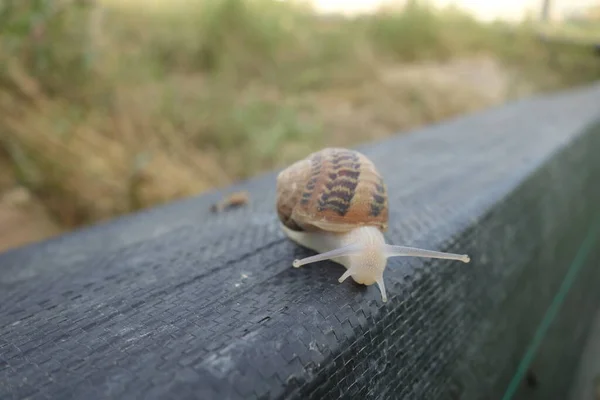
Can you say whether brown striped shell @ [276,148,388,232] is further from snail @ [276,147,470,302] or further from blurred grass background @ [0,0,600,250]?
blurred grass background @ [0,0,600,250]

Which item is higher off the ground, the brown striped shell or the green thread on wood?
the brown striped shell

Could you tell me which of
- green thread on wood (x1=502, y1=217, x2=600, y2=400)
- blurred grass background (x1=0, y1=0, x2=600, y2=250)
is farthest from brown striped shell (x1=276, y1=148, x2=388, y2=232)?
blurred grass background (x1=0, y1=0, x2=600, y2=250)

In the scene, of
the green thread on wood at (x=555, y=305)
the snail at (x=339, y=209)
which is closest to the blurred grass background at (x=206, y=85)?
the snail at (x=339, y=209)

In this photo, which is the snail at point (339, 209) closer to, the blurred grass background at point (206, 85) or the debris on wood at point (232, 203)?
the debris on wood at point (232, 203)

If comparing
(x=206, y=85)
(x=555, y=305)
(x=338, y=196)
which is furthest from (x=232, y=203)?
(x=206, y=85)

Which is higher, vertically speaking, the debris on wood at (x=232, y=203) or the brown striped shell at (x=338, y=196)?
the brown striped shell at (x=338, y=196)

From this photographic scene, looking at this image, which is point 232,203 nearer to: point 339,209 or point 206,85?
point 339,209

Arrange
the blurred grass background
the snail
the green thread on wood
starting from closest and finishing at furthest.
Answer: the snail, the green thread on wood, the blurred grass background
